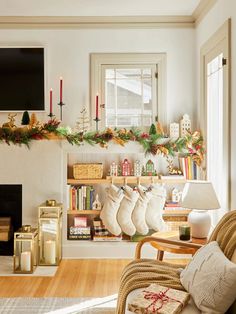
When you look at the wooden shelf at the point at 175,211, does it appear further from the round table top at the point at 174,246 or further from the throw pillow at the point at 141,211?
the round table top at the point at 174,246

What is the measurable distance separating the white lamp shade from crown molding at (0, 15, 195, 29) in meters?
2.32

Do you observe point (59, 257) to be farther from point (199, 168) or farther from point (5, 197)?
point (199, 168)

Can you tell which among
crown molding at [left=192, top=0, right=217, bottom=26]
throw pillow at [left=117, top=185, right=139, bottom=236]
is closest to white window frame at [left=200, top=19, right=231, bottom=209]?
crown molding at [left=192, top=0, right=217, bottom=26]

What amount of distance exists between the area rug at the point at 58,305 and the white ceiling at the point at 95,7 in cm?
291

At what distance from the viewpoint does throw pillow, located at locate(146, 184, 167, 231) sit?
184 inches

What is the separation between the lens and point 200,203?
3486 millimetres

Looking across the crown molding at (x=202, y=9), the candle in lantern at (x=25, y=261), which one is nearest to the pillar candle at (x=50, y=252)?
the candle in lantern at (x=25, y=261)

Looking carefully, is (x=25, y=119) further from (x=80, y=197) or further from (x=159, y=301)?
(x=159, y=301)

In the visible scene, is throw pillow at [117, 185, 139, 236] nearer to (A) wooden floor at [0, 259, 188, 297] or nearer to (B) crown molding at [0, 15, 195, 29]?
(A) wooden floor at [0, 259, 188, 297]

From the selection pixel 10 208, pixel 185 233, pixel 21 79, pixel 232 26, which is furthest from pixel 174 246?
pixel 21 79

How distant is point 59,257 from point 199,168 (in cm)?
181

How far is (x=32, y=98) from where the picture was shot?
5.11 m

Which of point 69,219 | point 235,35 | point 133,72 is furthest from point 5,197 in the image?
point 235,35

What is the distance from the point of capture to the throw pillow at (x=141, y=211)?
4.64 metres
